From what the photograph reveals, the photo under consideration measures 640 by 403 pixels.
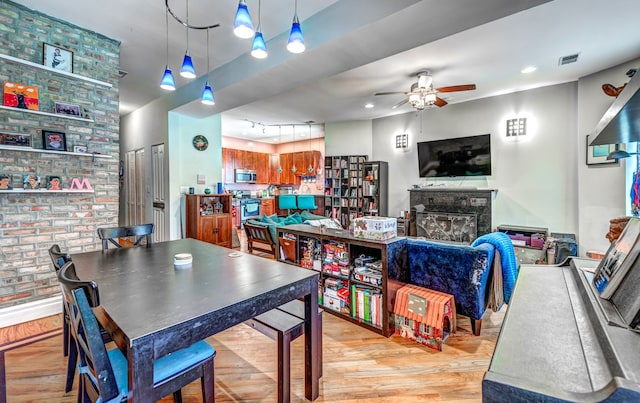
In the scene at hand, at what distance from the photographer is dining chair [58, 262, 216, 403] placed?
1.07 m

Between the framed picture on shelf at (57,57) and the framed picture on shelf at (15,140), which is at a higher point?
the framed picture on shelf at (57,57)

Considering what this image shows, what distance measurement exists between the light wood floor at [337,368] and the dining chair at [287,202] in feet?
20.0

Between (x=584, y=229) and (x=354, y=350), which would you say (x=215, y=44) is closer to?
(x=354, y=350)

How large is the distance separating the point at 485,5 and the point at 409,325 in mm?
2581

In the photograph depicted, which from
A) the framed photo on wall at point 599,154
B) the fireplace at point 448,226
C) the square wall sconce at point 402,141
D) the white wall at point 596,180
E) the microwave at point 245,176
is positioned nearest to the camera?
the white wall at point 596,180

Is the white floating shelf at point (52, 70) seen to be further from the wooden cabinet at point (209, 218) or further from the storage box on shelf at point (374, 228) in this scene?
the storage box on shelf at point (374, 228)

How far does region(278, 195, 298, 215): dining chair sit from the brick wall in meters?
5.47

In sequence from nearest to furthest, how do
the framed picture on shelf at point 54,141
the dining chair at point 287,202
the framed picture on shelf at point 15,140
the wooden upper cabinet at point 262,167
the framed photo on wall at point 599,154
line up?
the framed picture on shelf at point 15,140
the framed picture on shelf at point 54,141
the framed photo on wall at point 599,154
the dining chair at point 287,202
the wooden upper cabinet at point 262,167

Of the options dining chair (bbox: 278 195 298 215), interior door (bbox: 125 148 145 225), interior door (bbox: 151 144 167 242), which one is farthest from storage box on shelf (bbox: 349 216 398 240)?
dining chair (bbox: 278 195 298 215)

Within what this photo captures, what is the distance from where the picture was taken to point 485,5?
6.71 ft

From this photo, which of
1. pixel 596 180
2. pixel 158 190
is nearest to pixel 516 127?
pixel 596 180

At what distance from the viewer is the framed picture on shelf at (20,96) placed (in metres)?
2.62

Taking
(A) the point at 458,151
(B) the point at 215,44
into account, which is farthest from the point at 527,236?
(B) the point at 215,44

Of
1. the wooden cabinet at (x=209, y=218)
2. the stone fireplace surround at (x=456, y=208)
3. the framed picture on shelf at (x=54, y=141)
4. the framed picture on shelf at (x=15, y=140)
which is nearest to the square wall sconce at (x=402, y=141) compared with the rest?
the stone fireplace surround at (x=456, y=208)
